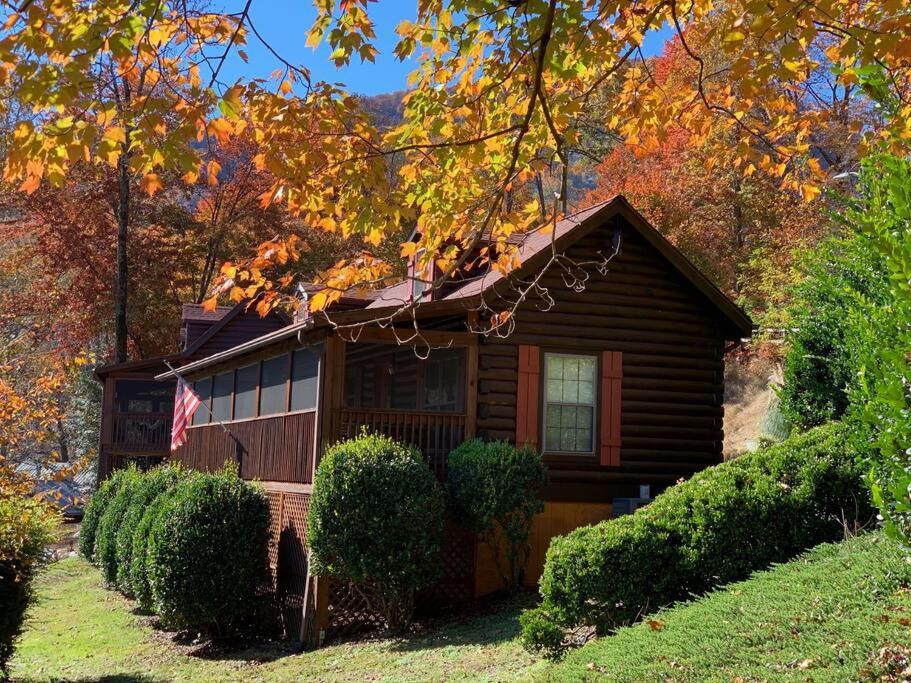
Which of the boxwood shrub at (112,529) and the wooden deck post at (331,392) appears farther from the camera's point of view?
the boxwood shrub at (112,529)

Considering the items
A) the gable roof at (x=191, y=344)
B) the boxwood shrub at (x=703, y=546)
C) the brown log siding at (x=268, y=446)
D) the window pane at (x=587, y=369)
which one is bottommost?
the boxwood shrub at (x=703, y=546)

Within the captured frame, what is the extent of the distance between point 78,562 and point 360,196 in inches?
817

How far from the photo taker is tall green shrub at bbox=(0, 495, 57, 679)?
1145 cm

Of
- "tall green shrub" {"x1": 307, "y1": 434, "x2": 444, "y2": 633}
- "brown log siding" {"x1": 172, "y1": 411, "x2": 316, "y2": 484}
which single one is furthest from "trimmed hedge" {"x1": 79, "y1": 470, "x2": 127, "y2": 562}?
"tall green shrub" {"x1": 307, "y1": 434, "x2": 444, "y2": 633}

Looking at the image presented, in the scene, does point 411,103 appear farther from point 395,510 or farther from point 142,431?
point 142,431

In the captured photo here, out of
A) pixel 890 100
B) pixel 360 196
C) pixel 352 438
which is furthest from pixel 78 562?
pixel 890 100

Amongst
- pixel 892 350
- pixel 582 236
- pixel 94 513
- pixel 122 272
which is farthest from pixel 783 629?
pixel 122 272

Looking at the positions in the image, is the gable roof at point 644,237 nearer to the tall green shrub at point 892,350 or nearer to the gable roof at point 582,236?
the gable roof at point 582,236

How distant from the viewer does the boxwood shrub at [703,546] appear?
953cm

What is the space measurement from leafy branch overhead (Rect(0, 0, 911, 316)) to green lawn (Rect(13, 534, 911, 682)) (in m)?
3.31

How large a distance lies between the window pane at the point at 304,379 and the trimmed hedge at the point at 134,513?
2.79 metres

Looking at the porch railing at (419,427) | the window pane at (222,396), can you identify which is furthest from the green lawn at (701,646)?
the window pane at (222,396)

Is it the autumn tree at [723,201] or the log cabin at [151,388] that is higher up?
the autumn tree at [723,201]

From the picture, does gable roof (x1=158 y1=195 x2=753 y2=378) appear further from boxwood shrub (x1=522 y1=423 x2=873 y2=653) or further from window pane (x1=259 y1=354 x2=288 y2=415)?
boxwood shrub (x1=522 y1=423 x2=873 y2=653)
